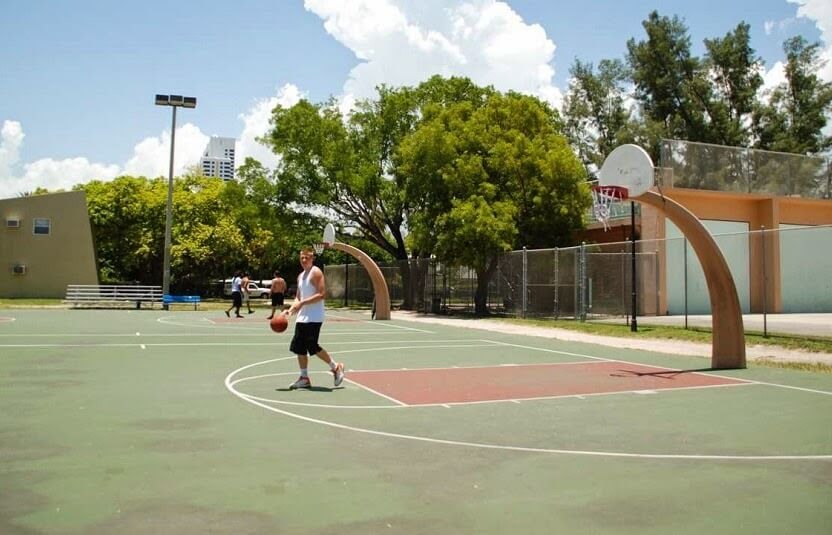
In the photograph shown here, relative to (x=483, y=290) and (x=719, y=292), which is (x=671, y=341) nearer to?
(x=719, y=292)

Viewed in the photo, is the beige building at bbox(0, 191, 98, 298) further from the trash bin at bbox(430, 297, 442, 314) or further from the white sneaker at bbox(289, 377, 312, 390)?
the white sneaker at bbox(289, 377, 312, 390)

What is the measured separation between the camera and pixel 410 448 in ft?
22.6

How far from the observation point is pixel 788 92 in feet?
174

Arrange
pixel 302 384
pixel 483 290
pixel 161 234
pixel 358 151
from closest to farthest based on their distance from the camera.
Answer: pixel 302 384 < pixel 483 290 < pixel 358 151 < pixel 161 234

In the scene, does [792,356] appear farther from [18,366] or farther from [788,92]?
[788,92]

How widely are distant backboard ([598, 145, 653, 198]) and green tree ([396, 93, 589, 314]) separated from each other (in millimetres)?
15445

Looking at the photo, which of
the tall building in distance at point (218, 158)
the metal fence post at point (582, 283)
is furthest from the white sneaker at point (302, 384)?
the tall building in distance at point (218, 158)

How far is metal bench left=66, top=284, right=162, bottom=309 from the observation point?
114 feet

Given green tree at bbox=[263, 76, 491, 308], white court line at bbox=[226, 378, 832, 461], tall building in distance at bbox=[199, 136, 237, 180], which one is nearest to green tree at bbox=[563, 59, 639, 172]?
green tree at bbox=[263, 76, 491, 308]

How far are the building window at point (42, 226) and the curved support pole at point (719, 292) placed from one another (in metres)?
40.1

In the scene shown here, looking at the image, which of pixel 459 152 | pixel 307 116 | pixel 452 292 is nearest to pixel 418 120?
pixel 307 116

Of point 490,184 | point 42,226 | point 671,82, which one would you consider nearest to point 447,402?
point 490,184

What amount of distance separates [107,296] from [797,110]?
47.8 meters

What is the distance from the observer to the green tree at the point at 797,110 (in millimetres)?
51125
